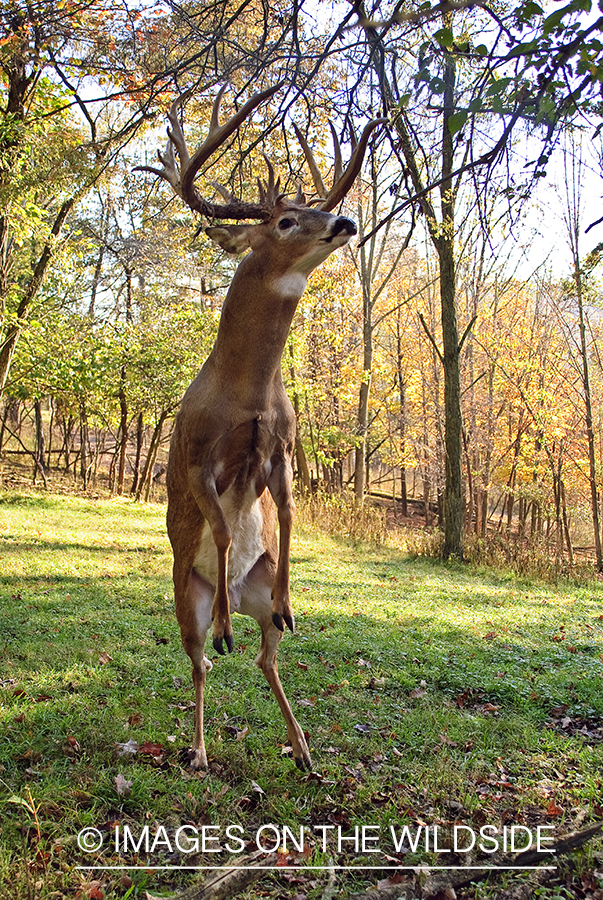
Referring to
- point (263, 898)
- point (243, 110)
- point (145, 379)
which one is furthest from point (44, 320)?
point (263, 898)

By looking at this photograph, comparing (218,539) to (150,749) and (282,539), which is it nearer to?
(282,539)

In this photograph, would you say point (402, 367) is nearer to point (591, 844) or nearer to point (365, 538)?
point (365, 538)

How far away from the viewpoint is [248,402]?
10.6 ft

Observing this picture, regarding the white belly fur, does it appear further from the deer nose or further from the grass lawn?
the deer nose

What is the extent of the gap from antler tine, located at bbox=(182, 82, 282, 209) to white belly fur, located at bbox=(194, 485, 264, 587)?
1.60 metres

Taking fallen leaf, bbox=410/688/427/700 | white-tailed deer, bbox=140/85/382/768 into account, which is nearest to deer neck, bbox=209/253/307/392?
white-tailed deer, bbox=140/85/382/768

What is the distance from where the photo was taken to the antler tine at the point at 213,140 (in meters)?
2.93

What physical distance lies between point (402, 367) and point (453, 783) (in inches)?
955

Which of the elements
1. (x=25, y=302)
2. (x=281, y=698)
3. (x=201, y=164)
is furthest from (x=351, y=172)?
Result: (x=25, y=302)

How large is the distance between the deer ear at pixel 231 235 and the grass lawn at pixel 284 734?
107 inches

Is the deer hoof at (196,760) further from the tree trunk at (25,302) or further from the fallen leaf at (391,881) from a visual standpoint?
the tree trunk at (25,302)

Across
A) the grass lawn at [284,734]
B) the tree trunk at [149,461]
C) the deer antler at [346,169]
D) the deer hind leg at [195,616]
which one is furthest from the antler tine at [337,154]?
the tree trunk at [149,461]

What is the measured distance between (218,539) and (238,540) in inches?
13.3

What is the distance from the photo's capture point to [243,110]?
9.75ft
